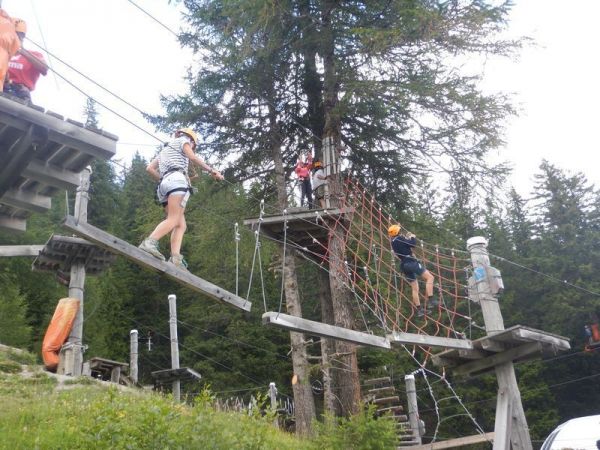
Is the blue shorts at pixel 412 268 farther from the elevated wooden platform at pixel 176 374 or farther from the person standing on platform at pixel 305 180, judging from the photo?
the elevated wooden platform at pixel 176 374

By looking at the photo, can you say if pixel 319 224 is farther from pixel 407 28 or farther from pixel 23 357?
pixel 23 357

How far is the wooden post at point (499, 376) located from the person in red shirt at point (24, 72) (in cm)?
487

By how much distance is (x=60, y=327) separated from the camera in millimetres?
10531

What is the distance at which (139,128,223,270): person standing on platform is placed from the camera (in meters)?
5.91

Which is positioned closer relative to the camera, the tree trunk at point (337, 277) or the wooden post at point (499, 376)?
the wooden post at point (499, 376)

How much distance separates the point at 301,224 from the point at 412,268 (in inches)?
79.4

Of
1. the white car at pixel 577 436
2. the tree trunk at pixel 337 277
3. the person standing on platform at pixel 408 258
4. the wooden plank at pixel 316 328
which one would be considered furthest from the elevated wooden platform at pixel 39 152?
the white car at pixel 577 436

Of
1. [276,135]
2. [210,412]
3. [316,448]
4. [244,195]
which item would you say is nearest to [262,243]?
[244,195]

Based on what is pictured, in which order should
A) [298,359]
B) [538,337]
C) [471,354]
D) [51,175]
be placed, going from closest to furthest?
[51,175], [538,337], [471,354], [298,359]

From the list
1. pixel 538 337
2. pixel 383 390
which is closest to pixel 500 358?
pixel 538 337

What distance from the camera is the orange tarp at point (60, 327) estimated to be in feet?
34.4

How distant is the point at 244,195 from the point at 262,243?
3.69 ft

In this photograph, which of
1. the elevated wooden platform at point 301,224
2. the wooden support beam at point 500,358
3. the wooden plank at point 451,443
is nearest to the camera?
the wooden support beam at point 500,358

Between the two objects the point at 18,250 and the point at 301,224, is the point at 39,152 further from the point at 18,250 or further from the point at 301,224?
the point at 18,250
